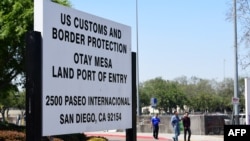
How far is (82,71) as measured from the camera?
5.16 metres

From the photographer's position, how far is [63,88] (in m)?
4.84

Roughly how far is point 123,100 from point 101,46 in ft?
2.61

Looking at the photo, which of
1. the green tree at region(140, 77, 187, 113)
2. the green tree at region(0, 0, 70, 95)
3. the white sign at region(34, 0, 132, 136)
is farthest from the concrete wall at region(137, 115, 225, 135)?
the green tree at region(140, 77, 187, 113)

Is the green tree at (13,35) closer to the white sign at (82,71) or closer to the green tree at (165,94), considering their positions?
the white sign at (82,71)

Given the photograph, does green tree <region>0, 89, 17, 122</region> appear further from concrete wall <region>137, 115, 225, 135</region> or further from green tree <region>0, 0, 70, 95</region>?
concrete wall <region>137, 115, 225, 135</region>

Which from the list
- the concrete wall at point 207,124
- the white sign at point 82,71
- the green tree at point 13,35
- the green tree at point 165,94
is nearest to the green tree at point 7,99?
the green tree at point 13,35

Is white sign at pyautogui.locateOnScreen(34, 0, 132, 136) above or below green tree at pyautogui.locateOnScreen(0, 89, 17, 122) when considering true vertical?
above

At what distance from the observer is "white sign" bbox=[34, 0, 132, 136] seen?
4.66 meters

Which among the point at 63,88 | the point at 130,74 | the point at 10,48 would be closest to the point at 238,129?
the point at 130,74

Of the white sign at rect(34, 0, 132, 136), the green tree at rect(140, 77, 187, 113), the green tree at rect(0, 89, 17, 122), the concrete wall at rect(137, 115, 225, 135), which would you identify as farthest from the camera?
the green tree at rect(140, 77, 187, 113)

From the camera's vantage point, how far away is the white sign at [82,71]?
466cm

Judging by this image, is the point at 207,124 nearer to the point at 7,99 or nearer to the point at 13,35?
the point at 13,35

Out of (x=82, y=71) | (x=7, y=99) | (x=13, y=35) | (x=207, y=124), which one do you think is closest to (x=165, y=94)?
(x=7, y=99)

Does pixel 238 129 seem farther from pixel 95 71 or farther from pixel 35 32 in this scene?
pixel 35 32
